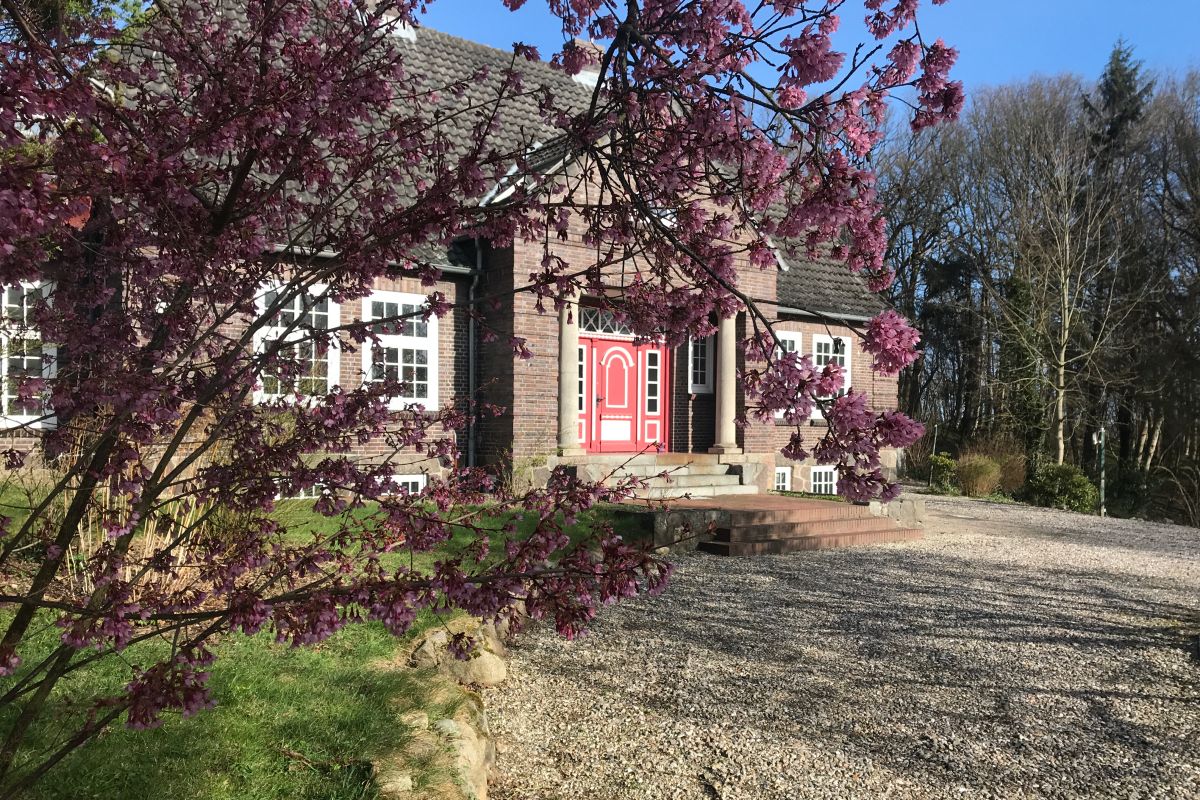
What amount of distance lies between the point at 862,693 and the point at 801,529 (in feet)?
20.0

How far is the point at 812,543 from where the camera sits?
1098 centimetres

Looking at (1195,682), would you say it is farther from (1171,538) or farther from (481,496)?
(1171,538)

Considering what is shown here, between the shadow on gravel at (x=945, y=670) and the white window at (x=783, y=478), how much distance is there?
8906mm

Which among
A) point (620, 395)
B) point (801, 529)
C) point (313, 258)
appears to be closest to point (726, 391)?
point (620, 395)

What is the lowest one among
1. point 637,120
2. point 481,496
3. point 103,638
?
point 103,638

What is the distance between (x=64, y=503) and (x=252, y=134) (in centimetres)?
453

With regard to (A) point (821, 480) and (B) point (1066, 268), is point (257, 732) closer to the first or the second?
(A) point (821, 480)

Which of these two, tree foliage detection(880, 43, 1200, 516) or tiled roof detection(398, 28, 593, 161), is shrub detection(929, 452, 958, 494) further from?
tiled roof detection(398, 28, 593, 161)

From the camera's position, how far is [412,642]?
512 cm

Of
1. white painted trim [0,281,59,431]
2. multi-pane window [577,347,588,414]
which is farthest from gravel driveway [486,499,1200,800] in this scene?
multi-pane window [577,347,588,414]

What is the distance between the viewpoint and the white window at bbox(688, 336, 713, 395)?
16.1 metres

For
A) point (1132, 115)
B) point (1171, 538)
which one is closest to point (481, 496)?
point (1171, 538)

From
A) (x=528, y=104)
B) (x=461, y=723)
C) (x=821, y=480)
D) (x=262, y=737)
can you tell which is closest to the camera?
(x=262, y=737)

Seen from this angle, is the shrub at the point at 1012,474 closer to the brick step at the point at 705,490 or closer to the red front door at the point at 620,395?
the brick step at the point at 705,490
